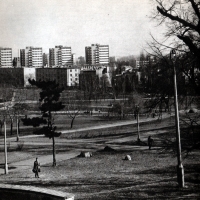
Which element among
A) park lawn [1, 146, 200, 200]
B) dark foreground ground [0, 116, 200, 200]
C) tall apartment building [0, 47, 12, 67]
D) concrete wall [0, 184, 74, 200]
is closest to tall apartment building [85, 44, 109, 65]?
tall apartment building [0, 47, 12, 67]

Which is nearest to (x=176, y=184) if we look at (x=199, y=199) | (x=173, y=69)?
(x=199, y=199)

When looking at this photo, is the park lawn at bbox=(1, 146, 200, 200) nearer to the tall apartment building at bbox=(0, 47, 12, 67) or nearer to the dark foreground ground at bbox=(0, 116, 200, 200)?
the dark foreground ground at bbox=(0, 116, 200, 200)

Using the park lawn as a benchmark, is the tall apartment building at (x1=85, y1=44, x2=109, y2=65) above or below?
above

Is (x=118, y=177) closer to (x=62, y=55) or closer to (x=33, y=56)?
(x=33, y=56)

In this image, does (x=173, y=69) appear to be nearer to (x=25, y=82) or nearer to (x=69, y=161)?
(x=69, y=161)

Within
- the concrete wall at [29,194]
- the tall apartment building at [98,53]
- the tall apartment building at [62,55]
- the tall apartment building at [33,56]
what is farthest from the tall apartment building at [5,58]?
the concrete wall at [29,194]

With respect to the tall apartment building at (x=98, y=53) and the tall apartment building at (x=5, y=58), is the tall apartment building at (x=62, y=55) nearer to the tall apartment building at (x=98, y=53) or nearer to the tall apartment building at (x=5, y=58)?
the tall apartment building at (x=98, y=53)
